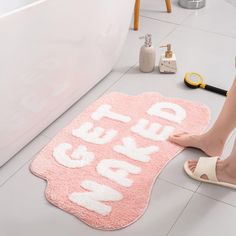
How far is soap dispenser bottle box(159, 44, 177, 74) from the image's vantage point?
2.47m

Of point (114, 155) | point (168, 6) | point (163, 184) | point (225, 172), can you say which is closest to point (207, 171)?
point (225, 172)

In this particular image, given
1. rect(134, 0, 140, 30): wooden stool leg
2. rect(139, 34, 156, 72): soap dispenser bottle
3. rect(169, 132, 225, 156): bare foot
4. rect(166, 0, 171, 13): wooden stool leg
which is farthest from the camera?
rect(166, 0, 171, 13): wooden stool leg

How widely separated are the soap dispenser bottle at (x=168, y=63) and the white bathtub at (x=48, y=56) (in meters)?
0.31

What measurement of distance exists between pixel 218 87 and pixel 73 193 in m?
1.08

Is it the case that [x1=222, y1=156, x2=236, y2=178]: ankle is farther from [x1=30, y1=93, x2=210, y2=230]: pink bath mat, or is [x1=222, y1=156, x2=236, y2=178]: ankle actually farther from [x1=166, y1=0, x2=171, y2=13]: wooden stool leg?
[x1=166, y1=0, x2=171, y2=13]: wooden stool leg

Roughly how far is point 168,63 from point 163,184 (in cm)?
90

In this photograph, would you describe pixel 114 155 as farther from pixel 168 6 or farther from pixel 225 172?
pixel 168 6

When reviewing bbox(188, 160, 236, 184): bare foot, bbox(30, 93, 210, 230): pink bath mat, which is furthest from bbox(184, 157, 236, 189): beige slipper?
bbox(30, 93, 210, 230): pink bath mat

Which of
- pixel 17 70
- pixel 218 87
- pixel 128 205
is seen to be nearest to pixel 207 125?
pixel 218 87

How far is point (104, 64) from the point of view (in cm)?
238

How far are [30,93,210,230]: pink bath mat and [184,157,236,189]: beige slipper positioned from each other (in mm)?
148

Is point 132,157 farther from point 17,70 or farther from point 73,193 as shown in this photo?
point 17,70

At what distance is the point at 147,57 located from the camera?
2.45m

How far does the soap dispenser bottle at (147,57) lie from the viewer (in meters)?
2.43
